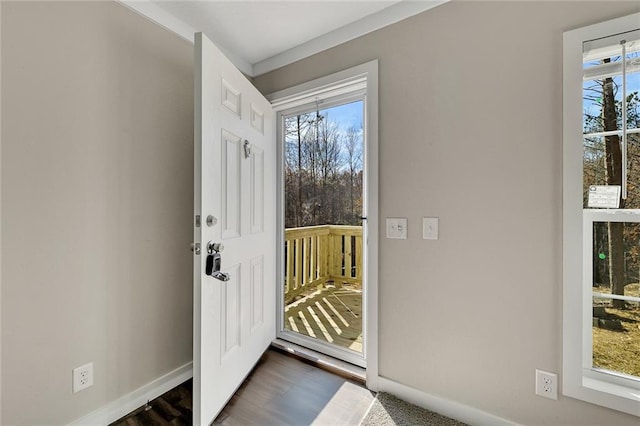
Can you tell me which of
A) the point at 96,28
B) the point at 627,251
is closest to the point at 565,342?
the point at 627,251

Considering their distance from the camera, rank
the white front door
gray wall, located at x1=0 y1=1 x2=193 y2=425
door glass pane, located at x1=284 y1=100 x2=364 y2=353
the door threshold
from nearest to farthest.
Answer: gray wall, located at x1=0 y1=1 x2=193 y2=425
the white front door
the door threshold
door glass pane, located at x1=284 y1=100 x2=364 y2=353

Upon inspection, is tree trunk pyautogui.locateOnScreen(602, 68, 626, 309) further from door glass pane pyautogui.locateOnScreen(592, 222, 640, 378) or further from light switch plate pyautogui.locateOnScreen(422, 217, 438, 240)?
light switch plate pyautogui.locateOnScreen(422, 217, 438, 240)

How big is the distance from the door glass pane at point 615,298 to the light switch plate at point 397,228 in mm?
795

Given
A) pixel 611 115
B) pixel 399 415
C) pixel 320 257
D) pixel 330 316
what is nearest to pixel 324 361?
pixel 330 316

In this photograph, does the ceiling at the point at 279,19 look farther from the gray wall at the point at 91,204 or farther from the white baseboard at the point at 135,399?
the white baseboard at the point at 135,399

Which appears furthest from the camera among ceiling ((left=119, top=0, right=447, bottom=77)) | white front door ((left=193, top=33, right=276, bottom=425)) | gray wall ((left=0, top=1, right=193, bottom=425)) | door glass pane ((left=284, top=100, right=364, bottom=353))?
door glass pane ((left=284, top=100, right=364, bottom=353))

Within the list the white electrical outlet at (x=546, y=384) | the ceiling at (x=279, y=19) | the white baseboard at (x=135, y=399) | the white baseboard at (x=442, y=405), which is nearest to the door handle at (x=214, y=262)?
the white baseboard at (x=135, y=399)

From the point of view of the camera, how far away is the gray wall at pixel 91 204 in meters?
1.19

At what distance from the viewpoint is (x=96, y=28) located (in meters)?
1.41

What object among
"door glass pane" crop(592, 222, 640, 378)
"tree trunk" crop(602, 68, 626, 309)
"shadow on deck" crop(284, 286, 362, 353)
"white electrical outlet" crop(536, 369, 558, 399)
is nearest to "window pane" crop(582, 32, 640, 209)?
"tree trunk" crop(602, 68, 626, 309)

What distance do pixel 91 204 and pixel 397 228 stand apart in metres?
1.55

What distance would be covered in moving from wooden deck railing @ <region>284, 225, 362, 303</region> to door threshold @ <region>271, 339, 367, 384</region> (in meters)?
0.35

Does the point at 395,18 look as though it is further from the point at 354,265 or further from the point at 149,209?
the point at 149,209

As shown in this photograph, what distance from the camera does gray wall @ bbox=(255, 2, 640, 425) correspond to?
4.15 feet
